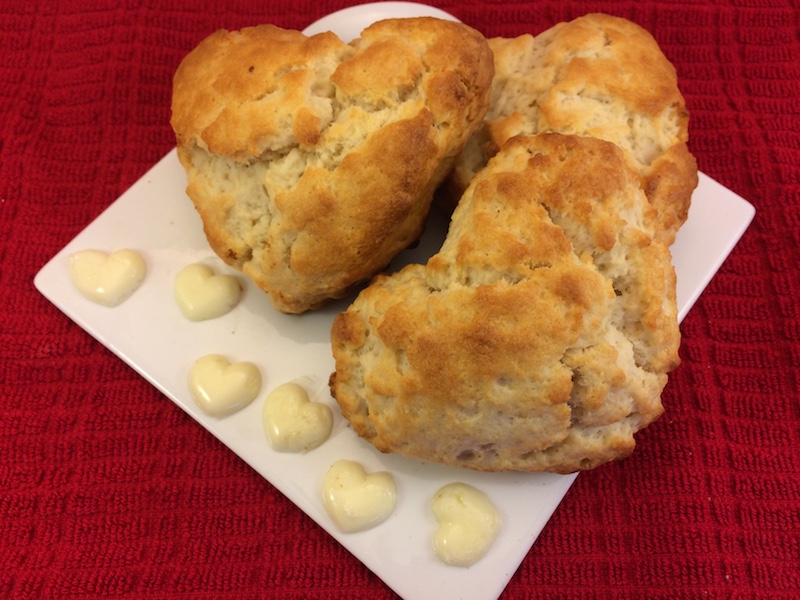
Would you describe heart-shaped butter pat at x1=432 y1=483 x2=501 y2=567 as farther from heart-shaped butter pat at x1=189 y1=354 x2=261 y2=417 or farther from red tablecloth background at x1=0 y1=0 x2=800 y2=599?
heart-shaped butter pat at x1=189 y1=354 x2=261 y2=417

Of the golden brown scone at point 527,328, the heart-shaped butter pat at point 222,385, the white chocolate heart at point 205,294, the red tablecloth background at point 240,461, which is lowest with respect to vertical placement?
the red tablecloth background at point 240,461

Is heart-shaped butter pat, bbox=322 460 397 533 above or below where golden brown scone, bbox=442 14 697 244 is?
below

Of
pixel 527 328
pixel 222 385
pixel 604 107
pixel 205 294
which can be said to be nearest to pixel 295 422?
pixel 222 385

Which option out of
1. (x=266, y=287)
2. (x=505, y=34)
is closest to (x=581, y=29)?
(x=505, y=34)

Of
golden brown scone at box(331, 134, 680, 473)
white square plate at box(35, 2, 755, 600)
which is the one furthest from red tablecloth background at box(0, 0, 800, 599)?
golden brown scone at box(331, 134, 680, 473)

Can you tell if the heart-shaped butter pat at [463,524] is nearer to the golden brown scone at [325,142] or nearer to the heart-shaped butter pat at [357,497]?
the heart-shaped butter pat at [357,497]

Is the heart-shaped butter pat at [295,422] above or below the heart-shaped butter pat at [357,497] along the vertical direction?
above

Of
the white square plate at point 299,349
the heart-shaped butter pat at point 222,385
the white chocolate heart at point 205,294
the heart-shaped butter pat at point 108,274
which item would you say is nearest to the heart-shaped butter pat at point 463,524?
the white square plate at point 299,349

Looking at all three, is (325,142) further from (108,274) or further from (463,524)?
(463,524)
